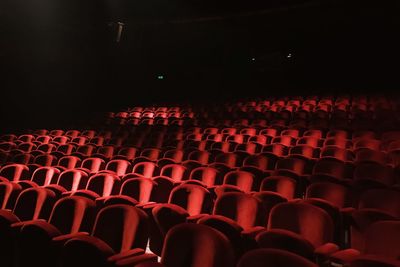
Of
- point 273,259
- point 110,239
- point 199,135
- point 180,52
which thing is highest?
point 180,52

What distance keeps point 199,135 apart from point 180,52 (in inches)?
220

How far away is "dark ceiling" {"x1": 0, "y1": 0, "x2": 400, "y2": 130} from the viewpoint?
7.18 metres

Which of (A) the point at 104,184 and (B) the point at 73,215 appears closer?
(B) the point at 73,215

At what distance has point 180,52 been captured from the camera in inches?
390

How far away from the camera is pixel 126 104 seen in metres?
9.35

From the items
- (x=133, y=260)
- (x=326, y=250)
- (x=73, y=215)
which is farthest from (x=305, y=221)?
(x=73, y=215)

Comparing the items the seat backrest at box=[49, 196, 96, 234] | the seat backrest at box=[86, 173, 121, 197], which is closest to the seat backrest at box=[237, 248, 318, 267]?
the seat backrest at box=[49, 196, 96, 234]

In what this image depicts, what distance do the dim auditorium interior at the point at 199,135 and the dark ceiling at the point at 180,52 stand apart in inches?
1.4

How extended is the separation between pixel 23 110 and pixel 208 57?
16.4 ft

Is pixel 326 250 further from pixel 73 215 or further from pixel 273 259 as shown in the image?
pixel 73 215

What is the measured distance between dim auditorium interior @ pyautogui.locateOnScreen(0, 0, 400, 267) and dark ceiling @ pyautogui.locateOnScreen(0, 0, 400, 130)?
0.11ft

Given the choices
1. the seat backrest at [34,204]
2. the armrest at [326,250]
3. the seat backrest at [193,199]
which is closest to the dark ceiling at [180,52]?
the seat backrest at [34,204]

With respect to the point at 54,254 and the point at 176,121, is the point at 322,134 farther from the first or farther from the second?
the point at 54,254

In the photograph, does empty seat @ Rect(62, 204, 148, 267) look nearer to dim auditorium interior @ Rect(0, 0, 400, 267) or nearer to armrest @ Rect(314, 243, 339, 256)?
dim auditorium interior @ Rect(0, 0, 400, 267)
